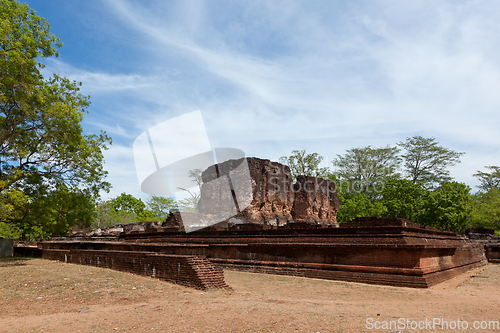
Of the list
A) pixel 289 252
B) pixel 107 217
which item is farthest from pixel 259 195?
pixel 107 217

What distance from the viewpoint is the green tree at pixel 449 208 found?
2433 cm

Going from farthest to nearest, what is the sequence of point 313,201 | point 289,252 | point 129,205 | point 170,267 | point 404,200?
point 129,205, point 404,200, point 313,201, point 289,252, point 170,267

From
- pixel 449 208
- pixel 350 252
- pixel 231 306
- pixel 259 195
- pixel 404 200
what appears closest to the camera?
pixel 231 306

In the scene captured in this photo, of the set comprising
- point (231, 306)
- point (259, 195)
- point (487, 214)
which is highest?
point (259, 195)

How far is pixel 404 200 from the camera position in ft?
88.1

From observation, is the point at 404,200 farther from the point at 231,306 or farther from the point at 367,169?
the point at 231,306

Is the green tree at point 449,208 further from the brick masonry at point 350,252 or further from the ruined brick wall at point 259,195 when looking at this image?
the brick masonry at point 350,252

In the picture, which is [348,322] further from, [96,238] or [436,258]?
[96,238]

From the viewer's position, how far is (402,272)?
851 cm

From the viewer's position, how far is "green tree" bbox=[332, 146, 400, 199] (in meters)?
34.8

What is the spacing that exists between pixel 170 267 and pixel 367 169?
32069mm

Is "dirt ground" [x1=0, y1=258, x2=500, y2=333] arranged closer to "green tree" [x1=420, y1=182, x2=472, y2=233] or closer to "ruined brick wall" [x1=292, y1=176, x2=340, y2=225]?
"ruined brick wall" [x1=292, y1=176, x2=340, y2=225]

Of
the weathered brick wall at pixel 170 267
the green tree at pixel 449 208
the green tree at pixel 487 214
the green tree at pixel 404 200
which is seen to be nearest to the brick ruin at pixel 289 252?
the weathered brick wall at pixel 170 267

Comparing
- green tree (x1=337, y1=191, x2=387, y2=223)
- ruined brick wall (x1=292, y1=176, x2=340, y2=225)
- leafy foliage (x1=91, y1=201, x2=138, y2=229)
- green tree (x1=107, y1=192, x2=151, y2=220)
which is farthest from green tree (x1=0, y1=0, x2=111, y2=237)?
green tree (x1=107, y1=192, x2=151, y2=220)
